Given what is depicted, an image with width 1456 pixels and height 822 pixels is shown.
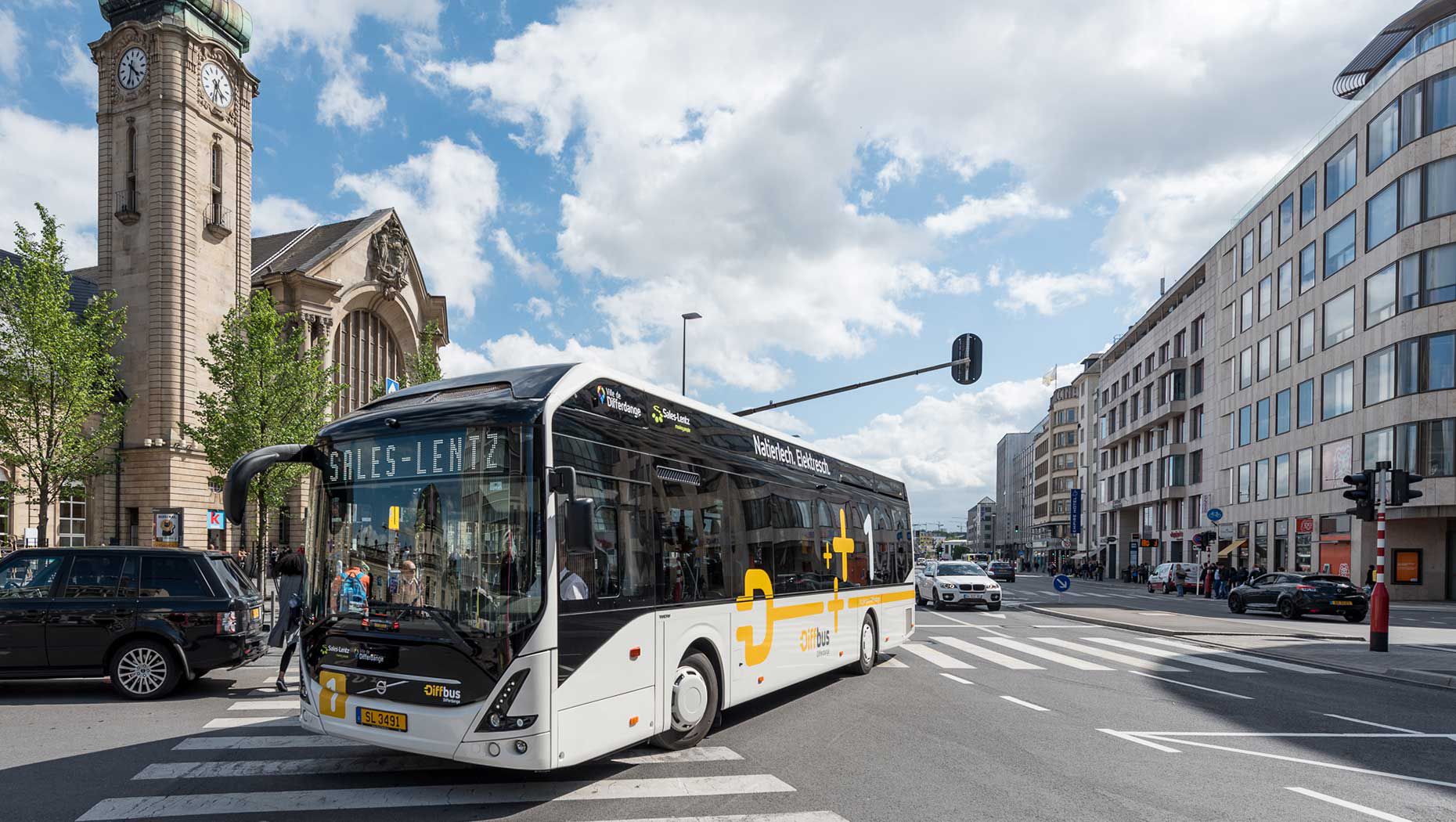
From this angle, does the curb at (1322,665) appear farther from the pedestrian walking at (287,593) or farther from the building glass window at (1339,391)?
the building glass window at (1339,391)

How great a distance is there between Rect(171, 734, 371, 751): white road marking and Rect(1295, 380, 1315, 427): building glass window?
47.2 m

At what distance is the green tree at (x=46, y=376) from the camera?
71.7 ft

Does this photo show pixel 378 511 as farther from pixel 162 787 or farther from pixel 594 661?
pixel 162 787

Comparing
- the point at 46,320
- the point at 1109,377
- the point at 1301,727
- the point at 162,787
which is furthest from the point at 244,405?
the point at 1109,377

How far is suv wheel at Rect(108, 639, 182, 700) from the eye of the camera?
397 inches

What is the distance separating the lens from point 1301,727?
9.41 metres

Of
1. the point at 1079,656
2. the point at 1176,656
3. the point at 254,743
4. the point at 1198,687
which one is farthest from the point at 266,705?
the point at 1176,656

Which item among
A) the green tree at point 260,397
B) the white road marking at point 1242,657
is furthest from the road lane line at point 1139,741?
the green tree at point 260,397

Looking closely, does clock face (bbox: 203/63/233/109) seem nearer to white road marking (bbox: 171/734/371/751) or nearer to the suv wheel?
the suv wheel

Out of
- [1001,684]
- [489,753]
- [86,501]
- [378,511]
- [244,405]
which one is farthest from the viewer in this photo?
[86,501]

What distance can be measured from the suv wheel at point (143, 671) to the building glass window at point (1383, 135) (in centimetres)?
4458

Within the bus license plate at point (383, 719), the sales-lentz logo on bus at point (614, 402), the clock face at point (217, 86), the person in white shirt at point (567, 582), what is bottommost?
the bus license plate at point (383, 719)

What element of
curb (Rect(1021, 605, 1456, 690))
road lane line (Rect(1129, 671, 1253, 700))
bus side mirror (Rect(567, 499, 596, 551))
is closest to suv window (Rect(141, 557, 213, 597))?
bus side mirror (Rect(567, 499, 596, 551))

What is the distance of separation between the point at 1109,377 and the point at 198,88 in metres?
73.5
